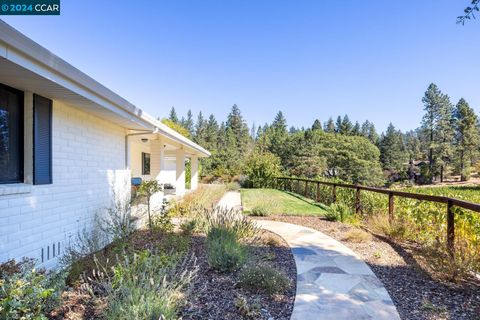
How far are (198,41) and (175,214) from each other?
7817mm

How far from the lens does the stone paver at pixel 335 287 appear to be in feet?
9.42

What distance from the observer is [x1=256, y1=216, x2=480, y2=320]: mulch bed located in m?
2.85

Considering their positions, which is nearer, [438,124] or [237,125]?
[438,124]

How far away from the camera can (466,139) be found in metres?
42.2

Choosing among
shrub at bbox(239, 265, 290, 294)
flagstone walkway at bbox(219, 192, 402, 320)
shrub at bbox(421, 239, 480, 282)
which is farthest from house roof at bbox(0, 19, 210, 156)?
shrub at bbox(421, 239, 480, 282)

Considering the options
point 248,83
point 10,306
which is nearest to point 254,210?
point 10,306

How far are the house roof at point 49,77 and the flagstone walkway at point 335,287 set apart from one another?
3624 mm

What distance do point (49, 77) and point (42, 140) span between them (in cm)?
118

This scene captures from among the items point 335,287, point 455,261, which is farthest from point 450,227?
point 335,287

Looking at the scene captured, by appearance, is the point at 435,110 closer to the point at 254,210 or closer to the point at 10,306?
the point at 254,210

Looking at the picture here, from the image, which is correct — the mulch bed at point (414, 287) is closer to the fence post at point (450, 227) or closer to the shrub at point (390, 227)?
the shrub at point (390, 227)

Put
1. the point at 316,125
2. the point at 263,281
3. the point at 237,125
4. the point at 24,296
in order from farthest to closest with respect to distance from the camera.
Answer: the point at 237,125 < the point at 316,125 < the point at 263,281 < the point at 24,296

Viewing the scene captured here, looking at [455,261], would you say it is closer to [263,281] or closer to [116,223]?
[263,281]

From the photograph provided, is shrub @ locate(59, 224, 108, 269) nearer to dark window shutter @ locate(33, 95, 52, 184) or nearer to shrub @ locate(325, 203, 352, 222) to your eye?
dark window shutter @ locate(33, 95, 52, 184)
